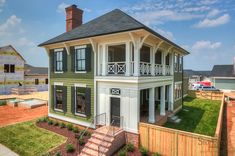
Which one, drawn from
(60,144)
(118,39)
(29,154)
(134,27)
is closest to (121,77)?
(118,39)

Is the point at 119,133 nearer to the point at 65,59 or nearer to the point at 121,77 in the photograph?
the point at 121,77

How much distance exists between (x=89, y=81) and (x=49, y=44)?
543cm

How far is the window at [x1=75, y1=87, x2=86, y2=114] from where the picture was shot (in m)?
12.7

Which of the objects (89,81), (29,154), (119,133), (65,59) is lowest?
(29,154)

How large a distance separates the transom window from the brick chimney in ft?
17.5

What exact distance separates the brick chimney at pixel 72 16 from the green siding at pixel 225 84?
129ft

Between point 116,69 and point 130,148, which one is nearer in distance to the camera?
point 130,148

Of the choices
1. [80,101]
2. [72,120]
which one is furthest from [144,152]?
[72,120]

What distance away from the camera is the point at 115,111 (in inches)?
446

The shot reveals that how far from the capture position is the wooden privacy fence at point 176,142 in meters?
7.66

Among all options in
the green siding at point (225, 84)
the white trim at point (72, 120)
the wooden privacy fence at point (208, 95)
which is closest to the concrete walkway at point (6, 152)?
the white trim at point (72, 120)

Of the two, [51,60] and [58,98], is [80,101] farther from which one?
[51,60]

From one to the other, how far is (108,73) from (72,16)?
891 cm

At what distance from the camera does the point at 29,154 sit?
944 cm
